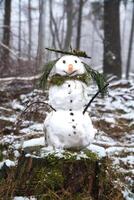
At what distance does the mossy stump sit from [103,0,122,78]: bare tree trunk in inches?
360

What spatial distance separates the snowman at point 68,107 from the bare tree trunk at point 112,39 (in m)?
8.90

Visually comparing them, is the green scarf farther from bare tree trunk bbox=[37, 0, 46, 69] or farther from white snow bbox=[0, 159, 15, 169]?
bare tree trunk bbox=[37, 0, 46, 69]

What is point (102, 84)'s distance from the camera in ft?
15.7

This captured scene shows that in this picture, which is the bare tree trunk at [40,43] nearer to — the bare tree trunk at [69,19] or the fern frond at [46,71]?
the fern frond at [46,71]

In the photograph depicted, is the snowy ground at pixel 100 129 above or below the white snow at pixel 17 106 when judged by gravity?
below

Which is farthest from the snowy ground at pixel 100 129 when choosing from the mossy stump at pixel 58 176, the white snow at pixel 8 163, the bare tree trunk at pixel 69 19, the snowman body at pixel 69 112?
the bare tree trunk at pixel 69 19

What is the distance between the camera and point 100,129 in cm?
738

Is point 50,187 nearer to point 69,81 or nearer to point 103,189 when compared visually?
point 103,189

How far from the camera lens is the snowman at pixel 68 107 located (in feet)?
14.4

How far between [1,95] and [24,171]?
4889mm

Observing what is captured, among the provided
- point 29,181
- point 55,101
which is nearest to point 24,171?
point 29,181

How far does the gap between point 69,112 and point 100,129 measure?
9.77 feet

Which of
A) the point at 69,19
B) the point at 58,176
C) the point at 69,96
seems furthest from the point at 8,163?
the point at 69,19

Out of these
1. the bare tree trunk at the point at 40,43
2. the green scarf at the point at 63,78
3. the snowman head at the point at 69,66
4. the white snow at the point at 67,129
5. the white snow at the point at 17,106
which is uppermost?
the bare tree trunk at the point at 40,43
